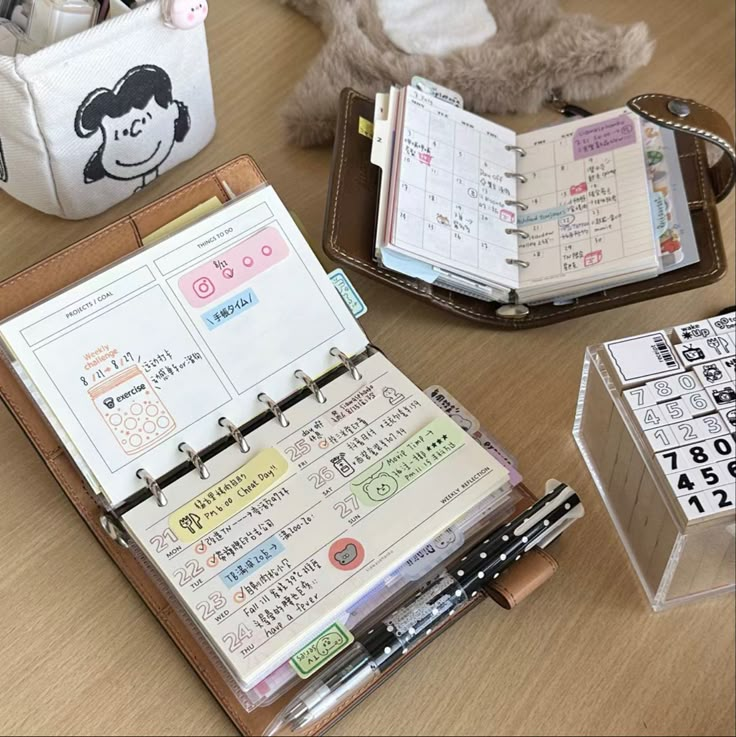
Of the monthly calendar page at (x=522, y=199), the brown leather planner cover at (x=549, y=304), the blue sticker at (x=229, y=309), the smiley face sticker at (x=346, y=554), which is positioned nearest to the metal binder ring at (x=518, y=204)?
the monthly calendar page at (x=522, y=199)

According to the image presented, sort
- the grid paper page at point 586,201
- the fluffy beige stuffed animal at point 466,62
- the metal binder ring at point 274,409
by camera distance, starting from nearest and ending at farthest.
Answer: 1. the metal binder ring at point 274,409
2. the grid paper page at point 586,201
3. the fluffy beige stuffed animal at point 466,62

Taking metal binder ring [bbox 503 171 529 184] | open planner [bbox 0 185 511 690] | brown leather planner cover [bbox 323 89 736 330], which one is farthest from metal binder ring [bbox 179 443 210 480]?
metal binder ring [bbox 503 171 529 184]

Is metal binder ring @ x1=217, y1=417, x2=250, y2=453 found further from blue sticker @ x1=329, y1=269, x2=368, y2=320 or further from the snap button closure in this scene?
the snap button closure

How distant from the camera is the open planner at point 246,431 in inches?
29.0

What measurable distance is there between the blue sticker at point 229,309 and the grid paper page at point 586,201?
286 millimetres

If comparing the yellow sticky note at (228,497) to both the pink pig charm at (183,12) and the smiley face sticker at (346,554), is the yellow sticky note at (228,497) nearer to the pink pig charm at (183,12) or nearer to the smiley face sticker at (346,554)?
the smiley face sticker at (346,554)

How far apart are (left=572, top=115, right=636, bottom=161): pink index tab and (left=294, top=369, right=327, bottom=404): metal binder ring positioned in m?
0.39

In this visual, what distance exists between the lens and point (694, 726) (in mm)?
714

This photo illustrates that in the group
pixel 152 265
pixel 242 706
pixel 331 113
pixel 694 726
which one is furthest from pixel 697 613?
pixel 331 113

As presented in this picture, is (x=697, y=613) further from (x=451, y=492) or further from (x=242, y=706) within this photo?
(x=242, y=706)

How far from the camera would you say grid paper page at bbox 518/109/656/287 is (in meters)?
0.92

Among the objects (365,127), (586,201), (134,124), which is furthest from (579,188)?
(134,124)

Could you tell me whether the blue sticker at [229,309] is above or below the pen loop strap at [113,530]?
above

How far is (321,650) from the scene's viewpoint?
2.35 ft
